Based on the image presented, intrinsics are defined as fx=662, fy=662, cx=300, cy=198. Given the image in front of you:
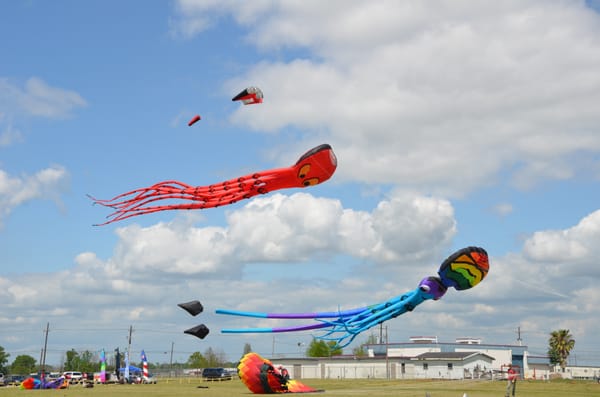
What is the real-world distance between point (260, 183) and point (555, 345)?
107 metres

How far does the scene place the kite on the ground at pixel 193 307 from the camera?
22250mm

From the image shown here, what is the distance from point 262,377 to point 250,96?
19.8 meters

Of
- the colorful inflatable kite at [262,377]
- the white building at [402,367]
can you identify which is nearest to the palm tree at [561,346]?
the white building at [402,367]

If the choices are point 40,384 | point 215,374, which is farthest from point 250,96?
point 215,374

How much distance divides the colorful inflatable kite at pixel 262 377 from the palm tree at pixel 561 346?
292ft

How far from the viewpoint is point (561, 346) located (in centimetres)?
11231

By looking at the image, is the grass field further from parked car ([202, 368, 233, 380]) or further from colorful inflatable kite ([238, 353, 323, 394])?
parked car ([202, 368, 233, 380])

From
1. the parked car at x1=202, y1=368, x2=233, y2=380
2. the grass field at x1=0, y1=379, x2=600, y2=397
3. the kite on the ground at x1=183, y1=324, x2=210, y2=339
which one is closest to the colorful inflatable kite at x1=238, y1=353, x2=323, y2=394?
the grass field at x1=0, y1=379, x2=600, y2=397

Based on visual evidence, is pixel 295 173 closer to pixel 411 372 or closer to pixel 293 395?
pixel 293 395

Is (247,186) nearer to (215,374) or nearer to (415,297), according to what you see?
(415,297)

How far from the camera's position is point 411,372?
90.4 meters

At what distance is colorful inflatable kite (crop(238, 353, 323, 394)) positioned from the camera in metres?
35.4

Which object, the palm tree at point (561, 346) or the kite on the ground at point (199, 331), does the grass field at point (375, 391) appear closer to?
the kite on the ground at point (199, 331)

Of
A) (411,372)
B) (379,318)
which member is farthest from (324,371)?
(379,318)
